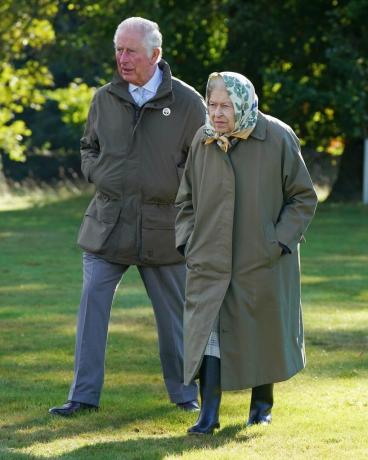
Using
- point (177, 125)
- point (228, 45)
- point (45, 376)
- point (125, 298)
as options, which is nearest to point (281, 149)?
point (177, 125)

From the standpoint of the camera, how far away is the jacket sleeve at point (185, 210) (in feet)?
21.5

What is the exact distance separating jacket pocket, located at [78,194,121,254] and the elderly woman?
2.49ft

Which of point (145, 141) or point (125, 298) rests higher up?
point (145, 141)

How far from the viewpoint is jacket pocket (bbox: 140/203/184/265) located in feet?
23.2

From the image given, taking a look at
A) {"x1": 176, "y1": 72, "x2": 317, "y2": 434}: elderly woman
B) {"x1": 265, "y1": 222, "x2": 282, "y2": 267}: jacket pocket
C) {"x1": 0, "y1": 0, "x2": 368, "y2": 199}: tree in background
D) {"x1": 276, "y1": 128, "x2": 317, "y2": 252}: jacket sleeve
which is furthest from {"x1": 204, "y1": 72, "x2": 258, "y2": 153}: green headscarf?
{"x1": 0, "y1": 0, "x2": 368, "y2": 199}: tree in background

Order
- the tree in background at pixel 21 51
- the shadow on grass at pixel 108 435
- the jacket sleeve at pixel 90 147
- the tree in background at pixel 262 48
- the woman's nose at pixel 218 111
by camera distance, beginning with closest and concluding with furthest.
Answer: the shadow on grass at pixel 108 435, the woman's nose at pixel 218 111, the jacket sleeve at pixel 90 147, the tree in background at pixel 262 48, the tree in background at pixel 21 51

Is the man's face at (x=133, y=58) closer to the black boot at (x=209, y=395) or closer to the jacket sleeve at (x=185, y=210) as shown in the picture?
the jacket sleeve at (x=185, y=210)

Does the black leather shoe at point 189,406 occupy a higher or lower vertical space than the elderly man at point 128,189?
lower

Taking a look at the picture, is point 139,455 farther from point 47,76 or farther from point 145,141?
point 47,76

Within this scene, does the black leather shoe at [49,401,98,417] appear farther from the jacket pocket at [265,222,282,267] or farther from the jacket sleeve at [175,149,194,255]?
the jacket pocket at [265,222,282,267]

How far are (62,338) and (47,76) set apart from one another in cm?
2165

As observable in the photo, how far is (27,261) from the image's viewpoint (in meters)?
16.6

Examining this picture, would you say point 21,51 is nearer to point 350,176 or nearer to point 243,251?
point 350,176

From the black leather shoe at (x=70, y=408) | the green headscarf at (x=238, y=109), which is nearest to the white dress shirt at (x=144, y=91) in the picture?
the green headscarf at (x=238, y=109)
